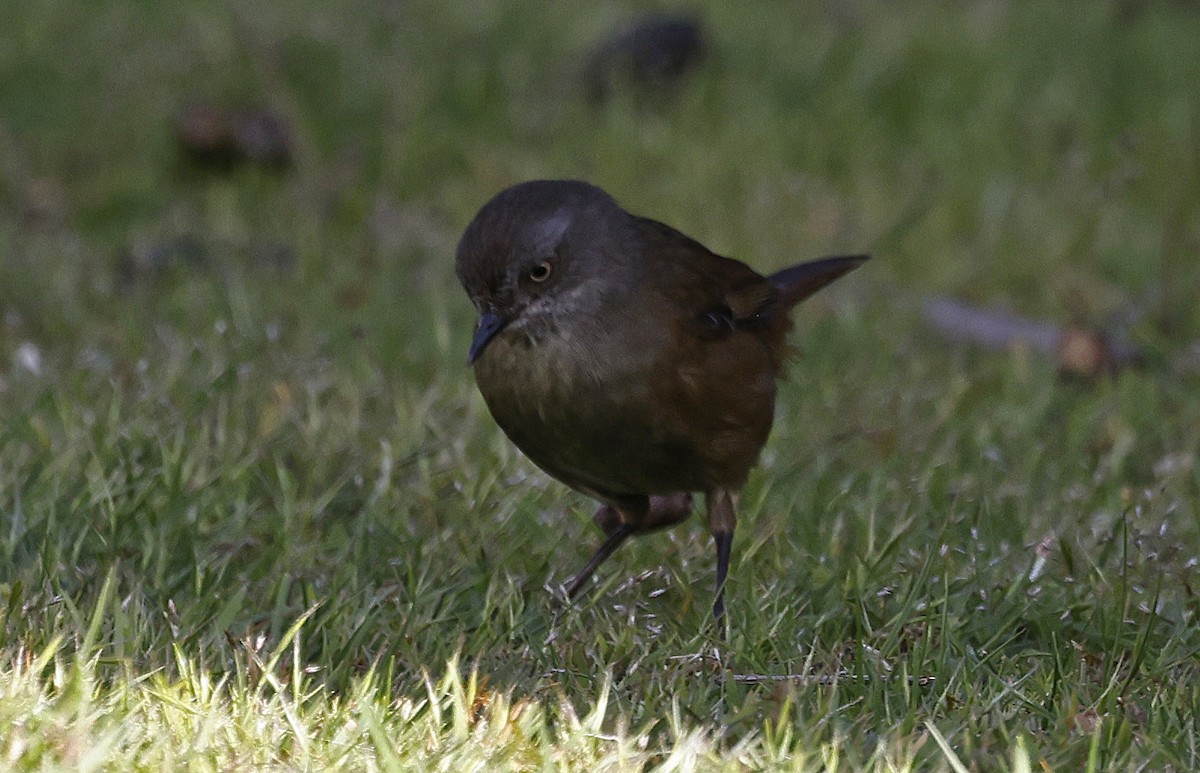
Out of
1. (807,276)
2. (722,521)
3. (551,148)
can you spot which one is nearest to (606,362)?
(722,521)

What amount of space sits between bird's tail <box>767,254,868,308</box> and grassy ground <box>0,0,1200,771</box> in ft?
1.73

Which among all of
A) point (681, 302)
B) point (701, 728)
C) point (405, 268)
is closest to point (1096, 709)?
point (701, 728)

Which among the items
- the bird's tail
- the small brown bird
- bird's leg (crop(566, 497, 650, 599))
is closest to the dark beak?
the small brown bird

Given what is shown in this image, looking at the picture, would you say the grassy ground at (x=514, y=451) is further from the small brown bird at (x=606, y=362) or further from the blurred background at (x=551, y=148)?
the small brown bird at (x=606, y=362)

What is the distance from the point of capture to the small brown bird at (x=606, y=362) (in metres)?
3.88

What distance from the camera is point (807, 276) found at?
5.02 meters

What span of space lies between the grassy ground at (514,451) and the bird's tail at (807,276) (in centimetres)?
53

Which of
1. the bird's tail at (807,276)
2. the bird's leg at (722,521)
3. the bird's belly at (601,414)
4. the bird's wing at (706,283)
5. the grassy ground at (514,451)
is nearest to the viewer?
the grassy ground at (514,451)

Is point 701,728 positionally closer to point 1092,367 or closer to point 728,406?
point 728,406

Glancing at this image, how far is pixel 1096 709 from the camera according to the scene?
335 cm

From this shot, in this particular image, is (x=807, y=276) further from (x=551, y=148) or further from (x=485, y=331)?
(x=551, y=148)

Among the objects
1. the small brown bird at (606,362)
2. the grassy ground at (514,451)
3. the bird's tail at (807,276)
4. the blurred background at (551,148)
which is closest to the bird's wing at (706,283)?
the small brown bird at (606,362)

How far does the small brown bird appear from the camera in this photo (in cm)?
388

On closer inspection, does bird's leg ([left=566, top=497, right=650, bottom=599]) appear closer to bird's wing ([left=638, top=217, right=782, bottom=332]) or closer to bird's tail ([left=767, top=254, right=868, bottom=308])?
bird's wing ([left=638, top=217, right=782, bottom=332])
